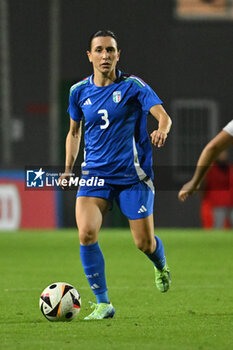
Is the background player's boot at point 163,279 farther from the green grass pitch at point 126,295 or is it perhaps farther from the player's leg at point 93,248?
the player's leg at point 93,248

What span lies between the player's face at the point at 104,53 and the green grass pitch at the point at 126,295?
6.35ft

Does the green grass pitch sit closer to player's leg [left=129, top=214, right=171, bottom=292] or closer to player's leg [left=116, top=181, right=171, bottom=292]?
player's leg [left=129, top=214, right=171, bottom=292]

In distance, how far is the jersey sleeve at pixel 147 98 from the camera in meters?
7.53

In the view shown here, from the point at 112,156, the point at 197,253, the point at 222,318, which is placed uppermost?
the point at 112,156

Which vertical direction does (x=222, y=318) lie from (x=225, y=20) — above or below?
below

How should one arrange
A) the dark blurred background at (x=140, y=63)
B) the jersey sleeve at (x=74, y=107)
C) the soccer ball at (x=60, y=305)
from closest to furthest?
1. the soccer ball at (x=60, y=305)
2. the jersey sleeve at (x=74, y=107)
3. the dark blurred background at (x=140, y=63)

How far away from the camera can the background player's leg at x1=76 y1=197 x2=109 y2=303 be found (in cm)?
739

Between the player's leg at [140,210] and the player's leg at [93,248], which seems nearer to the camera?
the player's leg at [93,248]


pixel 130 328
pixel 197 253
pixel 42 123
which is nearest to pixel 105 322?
pixel 130 328

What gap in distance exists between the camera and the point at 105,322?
23.9ft

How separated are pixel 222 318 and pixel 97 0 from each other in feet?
53.8

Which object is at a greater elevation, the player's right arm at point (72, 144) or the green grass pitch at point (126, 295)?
the player's right arm at point (72, 144)

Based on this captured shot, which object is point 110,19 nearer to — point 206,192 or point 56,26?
point 56,26

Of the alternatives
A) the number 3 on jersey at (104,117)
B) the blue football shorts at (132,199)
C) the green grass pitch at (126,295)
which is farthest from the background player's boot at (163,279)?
the number 3 on jersey at (104,117)
